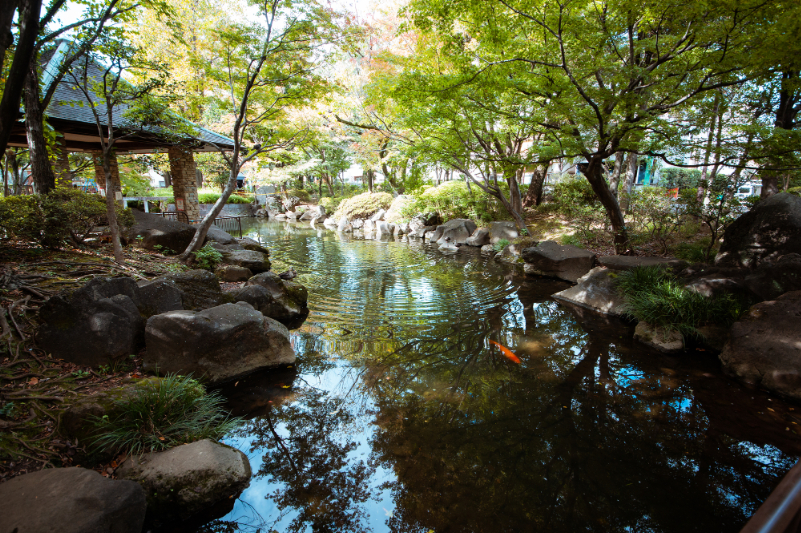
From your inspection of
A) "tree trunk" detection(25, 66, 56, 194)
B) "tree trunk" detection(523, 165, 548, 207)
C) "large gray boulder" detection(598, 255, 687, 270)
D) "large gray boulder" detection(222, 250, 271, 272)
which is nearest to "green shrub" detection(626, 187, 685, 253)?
"large gray boulder" detection(598, 255, 687, 270)

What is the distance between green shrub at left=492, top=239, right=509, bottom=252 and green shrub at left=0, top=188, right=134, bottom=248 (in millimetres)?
10783

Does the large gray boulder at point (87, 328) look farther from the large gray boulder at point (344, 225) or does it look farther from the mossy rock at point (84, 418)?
the large gray boulder at point (344, 225)

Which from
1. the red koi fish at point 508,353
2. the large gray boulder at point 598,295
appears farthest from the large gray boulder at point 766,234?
the red koi fish at point 508,353

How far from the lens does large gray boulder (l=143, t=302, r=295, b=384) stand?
4.34m

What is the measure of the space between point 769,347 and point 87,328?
7956mm

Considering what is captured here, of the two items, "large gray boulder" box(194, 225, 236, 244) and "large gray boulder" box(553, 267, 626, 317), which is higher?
"large gray boulder" box(194, 225, 236, 244)

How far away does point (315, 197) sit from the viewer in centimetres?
3238

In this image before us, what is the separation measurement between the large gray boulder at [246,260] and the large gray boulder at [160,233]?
3.01 ft

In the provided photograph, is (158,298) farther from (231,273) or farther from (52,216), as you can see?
(231,273)

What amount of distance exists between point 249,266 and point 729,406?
898 cm

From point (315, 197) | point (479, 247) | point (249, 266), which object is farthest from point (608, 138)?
point (315, 197)

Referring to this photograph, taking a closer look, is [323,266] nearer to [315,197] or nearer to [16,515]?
[16,515]

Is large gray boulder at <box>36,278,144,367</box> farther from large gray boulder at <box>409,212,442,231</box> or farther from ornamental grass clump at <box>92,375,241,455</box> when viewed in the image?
large gray boulder at <box>409,212,442,231</box>

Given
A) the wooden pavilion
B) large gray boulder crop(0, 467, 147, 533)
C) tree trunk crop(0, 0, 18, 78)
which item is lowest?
large gray boulder crop(0, 467, 147, 533)
